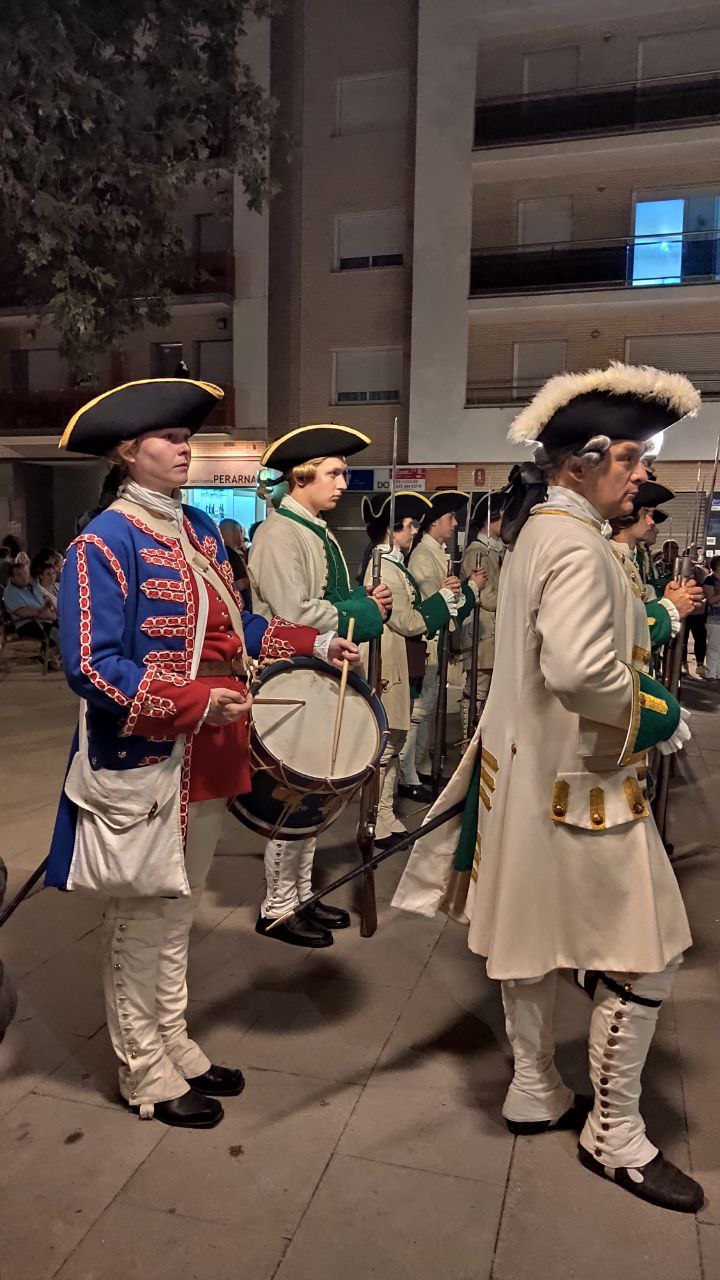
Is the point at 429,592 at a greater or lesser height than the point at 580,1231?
greater

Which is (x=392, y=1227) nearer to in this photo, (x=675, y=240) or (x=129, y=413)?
(x=129, y=413)

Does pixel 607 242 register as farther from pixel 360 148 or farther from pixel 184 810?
pixel 184 810

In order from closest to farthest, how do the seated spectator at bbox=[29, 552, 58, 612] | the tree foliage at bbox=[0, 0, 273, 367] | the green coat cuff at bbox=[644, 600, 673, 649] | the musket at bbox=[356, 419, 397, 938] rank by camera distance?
the musket at bbox=[356, 419, 397, 938], the green coat cuff at bbox=[644, 600, 673, 649], the tree foliage at bbox=[0, 0, 273, 367], the seated spectator at bbox=[29, 552, 58, 612]

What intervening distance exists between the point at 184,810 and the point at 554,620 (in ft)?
3.74

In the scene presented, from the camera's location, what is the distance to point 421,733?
22.0 ft

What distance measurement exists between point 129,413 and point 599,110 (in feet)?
54.5

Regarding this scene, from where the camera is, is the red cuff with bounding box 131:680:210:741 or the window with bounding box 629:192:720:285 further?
the window with bounding box 629:192:720:285

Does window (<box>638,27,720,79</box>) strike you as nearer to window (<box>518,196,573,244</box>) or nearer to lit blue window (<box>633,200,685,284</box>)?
lit blue window (<box>633,200,685,284</box>)

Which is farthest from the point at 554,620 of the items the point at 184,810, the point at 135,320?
the point at 135,320

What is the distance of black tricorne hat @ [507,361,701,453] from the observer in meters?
2.25

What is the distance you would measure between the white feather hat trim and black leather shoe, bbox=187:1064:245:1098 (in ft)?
7.01

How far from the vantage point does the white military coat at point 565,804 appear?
2207 mm

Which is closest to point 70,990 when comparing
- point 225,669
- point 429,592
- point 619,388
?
point 225,669

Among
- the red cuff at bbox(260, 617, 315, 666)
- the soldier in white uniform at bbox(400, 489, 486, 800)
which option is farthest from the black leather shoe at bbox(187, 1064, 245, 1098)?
the soldier in white uniform at bbox(400, 489, 486, 800)
